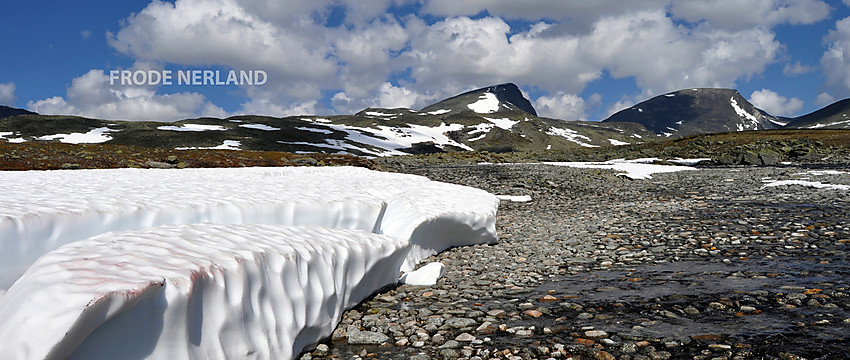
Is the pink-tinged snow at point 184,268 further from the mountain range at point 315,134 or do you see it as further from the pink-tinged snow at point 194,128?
the pink-tinged snow at point 194,128

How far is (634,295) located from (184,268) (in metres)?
5.35

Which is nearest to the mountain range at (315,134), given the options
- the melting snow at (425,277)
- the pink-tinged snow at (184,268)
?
the pink-tinged snow at (184,268)

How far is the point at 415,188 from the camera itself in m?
13.9

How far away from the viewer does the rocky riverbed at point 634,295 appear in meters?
4.43

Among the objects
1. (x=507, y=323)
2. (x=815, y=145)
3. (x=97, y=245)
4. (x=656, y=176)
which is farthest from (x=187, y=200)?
(x=815, y=145)

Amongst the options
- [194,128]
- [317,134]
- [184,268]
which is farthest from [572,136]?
[184,268]

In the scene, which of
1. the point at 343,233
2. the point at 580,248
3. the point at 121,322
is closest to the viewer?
the point at 121,322

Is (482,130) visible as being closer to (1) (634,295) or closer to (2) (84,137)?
(2) (84,137)

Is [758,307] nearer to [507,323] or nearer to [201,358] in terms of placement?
[507,323]

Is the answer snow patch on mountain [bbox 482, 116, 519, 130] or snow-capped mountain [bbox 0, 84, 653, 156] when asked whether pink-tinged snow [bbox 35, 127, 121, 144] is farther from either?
snow patch on mountain [bbox 482, 116, 519, 130]

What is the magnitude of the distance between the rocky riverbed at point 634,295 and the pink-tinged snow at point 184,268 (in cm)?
63

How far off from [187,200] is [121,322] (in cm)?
547

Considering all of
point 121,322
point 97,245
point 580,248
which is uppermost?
point 97,245

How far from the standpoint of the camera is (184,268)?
3807mm
